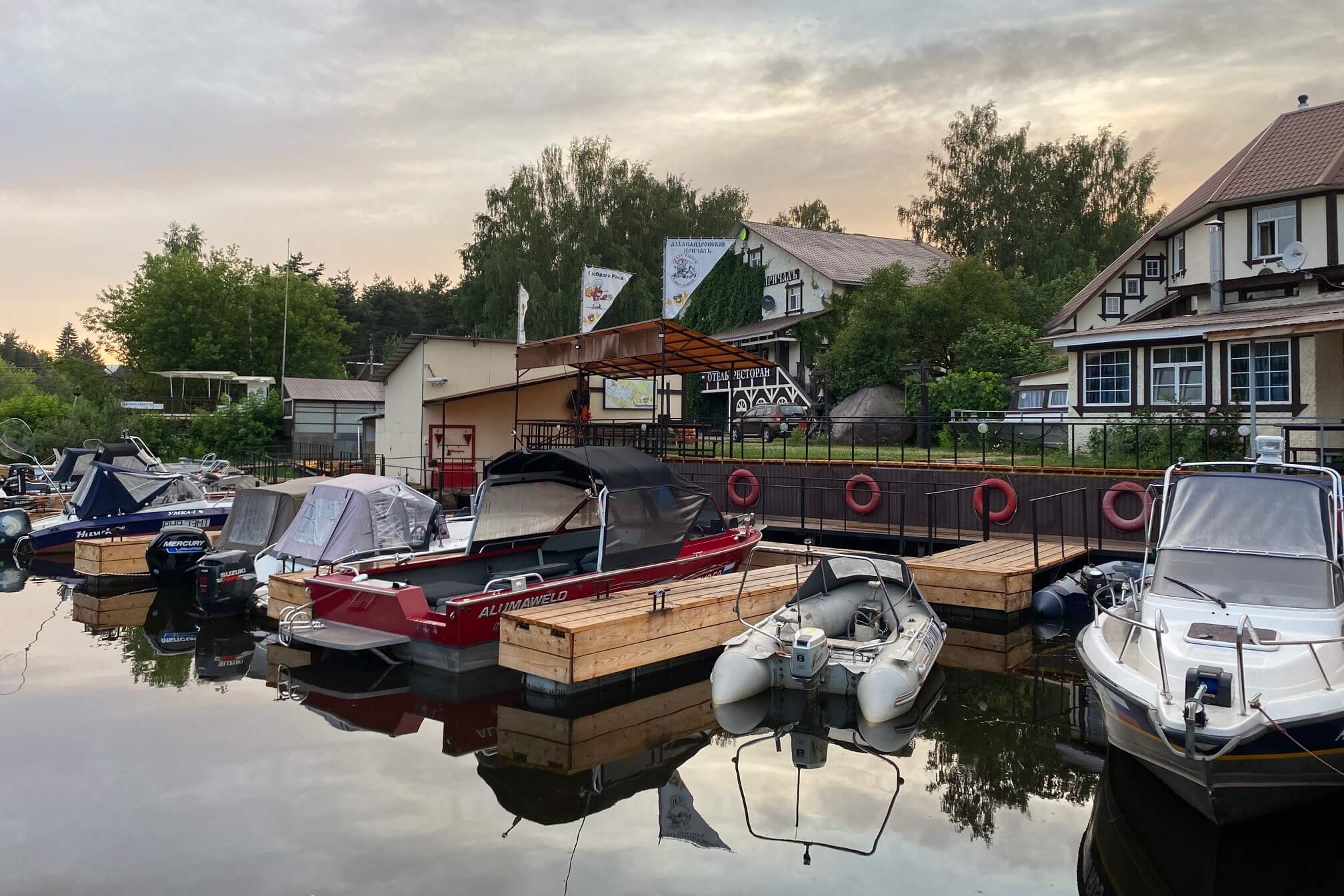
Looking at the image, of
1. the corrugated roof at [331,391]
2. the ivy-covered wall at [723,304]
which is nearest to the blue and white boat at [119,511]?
the corrugated roof at [331,391]

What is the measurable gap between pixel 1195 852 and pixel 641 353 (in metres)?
14.7

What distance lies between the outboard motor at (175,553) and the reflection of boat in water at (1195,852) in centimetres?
1317

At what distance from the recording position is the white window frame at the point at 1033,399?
2459 centimetres

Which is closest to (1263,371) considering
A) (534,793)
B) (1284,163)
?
(1284,163)

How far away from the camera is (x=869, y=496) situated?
55.2ft

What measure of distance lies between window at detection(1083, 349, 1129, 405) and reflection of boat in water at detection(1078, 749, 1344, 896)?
646 inches

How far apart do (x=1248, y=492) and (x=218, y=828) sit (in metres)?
8.83

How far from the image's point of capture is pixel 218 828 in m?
5.99

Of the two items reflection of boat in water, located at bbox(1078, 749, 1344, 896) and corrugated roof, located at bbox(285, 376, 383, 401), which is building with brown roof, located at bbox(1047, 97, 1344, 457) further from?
corrugated roof, located at bbox(285, 376, 383, 401)

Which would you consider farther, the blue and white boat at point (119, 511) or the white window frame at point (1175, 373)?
the white window frame at point (1175, 373)

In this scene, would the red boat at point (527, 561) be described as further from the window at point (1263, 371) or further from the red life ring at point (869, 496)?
the window at point (1263, 371)

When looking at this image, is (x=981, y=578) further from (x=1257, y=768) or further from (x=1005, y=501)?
(x=1257, y=768)

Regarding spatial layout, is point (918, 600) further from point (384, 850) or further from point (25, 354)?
point (25, 354)

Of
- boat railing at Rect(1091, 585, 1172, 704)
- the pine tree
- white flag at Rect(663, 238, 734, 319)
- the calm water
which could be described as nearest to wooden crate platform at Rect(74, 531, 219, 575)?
the calm water
